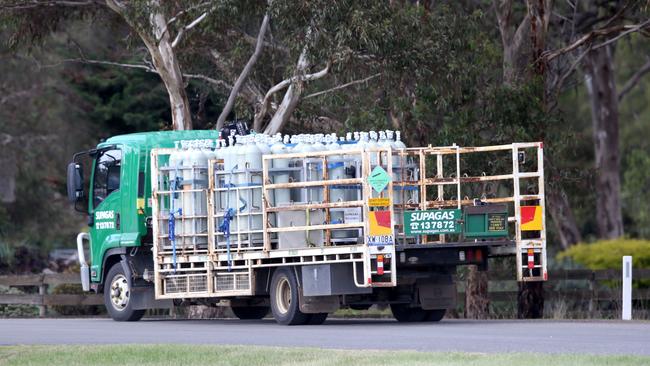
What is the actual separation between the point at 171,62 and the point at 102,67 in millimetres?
14972

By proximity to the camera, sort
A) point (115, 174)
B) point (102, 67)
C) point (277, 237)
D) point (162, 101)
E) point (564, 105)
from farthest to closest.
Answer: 1. point (564, 105)
2. point (102, 67)
3. point (162, 101)
4. point (115, 174)
5. point (277, 237)

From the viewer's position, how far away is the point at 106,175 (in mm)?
21812

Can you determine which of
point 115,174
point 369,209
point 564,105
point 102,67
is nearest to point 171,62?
point 115,174

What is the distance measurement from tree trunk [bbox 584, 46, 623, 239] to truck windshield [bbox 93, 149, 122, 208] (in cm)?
2320

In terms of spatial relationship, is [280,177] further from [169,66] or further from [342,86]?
[169,66]

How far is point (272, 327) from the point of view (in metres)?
19.0

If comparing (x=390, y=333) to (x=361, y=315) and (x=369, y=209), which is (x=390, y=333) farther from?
(x=361, y=315)

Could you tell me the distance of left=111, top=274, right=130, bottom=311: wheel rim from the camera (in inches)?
846

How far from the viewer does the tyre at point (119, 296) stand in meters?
21.5

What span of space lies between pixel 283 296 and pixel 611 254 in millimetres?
18163

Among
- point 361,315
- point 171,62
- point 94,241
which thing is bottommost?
point 361,315

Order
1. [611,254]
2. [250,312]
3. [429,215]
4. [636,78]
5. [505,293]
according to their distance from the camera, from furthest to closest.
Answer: [636,78], [611,254], [505,293], [250,312], [429,215]

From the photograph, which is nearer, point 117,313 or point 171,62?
point 117,313

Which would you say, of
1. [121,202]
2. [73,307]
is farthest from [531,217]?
[73,307]
